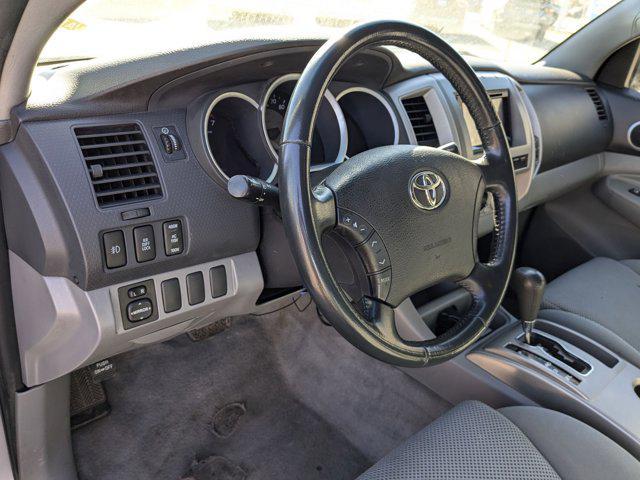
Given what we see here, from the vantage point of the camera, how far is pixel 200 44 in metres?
1.20

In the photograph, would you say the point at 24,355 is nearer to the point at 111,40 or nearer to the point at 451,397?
the point at 111,40

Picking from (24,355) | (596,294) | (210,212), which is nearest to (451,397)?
(596,294)

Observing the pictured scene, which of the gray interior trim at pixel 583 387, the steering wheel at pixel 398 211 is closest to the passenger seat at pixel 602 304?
the gray interior trim at pixel 583 387

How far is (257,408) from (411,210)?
1.13 metres

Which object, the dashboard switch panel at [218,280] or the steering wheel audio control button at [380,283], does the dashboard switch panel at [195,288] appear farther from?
the steering wheel audio control button at [380,283]

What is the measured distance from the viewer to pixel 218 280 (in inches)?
52.6

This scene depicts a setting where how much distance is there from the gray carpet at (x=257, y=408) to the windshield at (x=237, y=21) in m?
0.97

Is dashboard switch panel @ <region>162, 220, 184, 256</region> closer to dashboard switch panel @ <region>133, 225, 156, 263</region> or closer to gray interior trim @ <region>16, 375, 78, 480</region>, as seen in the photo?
dashboard switch panel @ <region>133, 225, 156, 263</region>

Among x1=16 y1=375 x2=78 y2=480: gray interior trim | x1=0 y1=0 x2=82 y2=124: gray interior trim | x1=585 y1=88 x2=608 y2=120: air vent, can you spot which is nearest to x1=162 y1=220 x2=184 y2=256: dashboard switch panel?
x1=0 y1=0 x2=82 y2=124: gray interior trim

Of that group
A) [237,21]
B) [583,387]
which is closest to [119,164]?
[237,21]

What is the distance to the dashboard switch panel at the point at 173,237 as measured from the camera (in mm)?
1201

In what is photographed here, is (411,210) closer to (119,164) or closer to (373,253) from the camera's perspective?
(373,253)

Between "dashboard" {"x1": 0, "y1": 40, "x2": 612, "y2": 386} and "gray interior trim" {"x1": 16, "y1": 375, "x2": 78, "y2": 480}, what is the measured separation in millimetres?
61

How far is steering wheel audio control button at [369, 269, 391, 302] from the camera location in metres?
1.03
